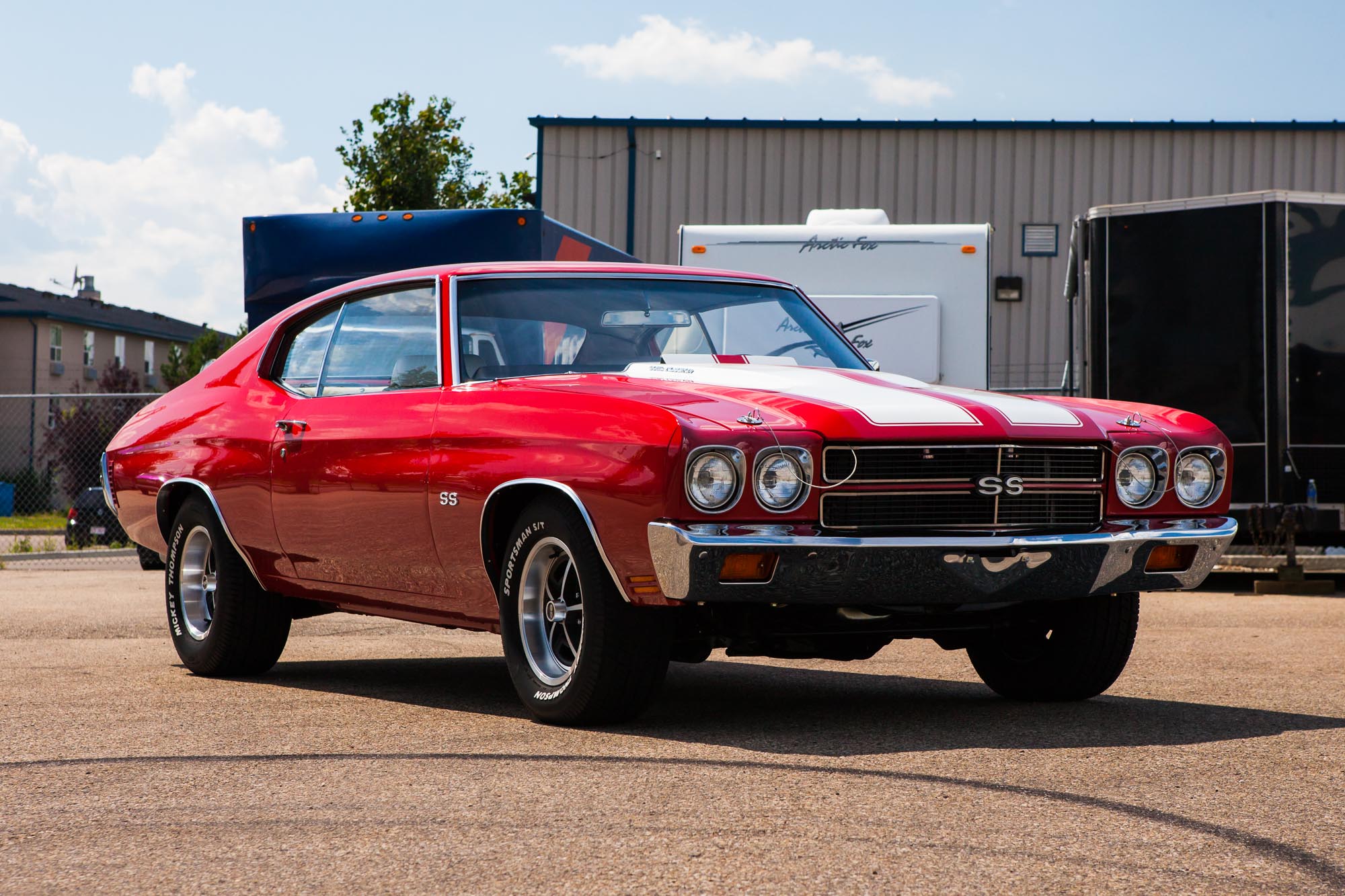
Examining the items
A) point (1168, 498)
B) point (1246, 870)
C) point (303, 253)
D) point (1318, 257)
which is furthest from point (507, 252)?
point (1246, 870)

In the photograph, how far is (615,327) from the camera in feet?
20.8

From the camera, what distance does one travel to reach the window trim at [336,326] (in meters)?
6.30

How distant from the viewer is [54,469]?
105 ft

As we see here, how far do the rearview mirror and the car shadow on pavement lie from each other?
1371 mm

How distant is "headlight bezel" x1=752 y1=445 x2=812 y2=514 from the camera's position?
5035 mm

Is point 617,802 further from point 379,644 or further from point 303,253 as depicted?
point 303,253

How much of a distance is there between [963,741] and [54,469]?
96.1 ft

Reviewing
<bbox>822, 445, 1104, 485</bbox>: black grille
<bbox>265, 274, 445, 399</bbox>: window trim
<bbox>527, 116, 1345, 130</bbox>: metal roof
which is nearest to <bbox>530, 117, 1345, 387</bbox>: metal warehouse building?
<bbox>527, 116, 1345, 130</bbox>: metal roof

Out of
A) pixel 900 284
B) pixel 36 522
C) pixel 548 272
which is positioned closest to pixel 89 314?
pixel 36 522

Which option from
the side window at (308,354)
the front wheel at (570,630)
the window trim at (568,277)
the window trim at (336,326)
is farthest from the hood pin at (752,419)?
the side window at (308,354)

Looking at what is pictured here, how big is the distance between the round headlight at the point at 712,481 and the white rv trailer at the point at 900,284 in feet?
27.6

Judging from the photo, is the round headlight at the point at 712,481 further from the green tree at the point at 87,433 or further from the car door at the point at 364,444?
the green tree at the point at 87,433

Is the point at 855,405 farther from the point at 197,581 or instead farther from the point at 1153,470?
the point at 197,581

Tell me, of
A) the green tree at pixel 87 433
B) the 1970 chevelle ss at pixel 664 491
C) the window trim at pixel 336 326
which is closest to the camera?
the 1970 chevelle ss at pixel 664 491
